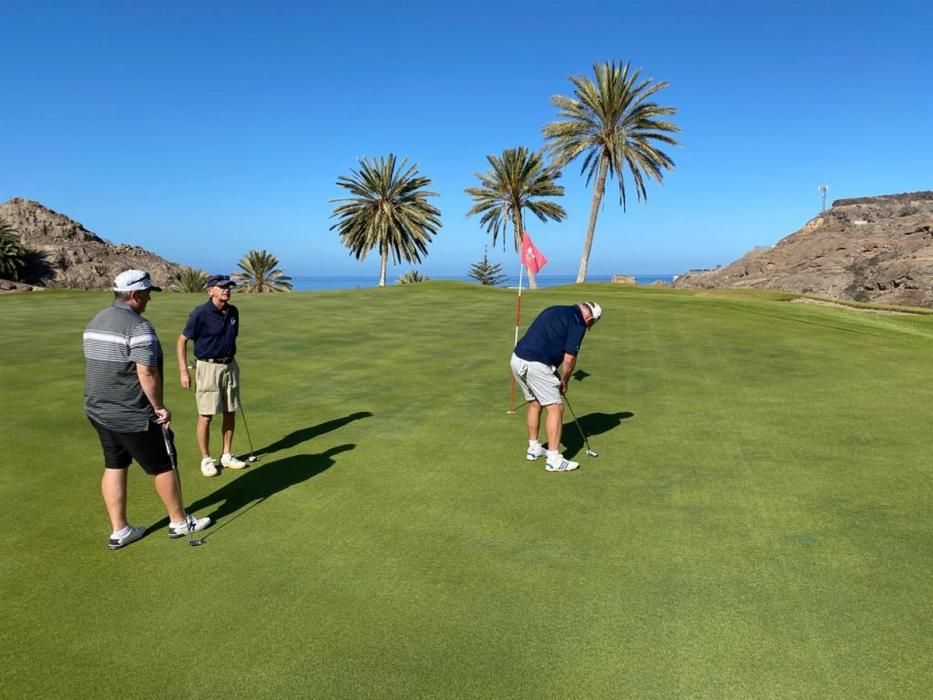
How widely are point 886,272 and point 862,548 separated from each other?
141 ft

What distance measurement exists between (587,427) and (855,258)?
5609 centimetres

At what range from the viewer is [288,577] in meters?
4.91

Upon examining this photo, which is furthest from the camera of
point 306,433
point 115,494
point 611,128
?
point 611,128

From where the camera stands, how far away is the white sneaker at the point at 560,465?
737 centimetres

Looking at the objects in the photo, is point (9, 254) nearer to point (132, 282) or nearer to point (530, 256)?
point (530, 256)

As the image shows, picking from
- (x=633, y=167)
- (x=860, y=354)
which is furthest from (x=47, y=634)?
(x=633, y=167)

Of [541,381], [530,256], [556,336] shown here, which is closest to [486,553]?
[541,381]

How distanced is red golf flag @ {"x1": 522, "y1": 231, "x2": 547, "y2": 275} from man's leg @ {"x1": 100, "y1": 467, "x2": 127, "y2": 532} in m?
9.06

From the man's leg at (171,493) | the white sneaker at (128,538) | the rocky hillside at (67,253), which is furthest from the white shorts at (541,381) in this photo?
the rocky hillside at (67,253)

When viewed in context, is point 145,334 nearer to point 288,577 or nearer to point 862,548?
point 288,577

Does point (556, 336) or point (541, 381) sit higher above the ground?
point (556, 336)

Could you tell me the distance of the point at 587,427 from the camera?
9.45 metres

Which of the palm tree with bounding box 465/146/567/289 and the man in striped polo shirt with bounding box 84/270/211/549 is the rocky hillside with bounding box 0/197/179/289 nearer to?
the palm tree with bounding box 465/146/567/289

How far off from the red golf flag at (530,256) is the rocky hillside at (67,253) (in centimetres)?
5772
